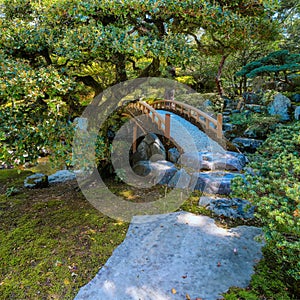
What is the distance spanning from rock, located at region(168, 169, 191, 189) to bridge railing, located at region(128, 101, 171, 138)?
7.14 feet

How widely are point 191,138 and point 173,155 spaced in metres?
1.48

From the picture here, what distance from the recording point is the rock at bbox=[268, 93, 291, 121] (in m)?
7.59

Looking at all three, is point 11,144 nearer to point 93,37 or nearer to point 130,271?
point 93,37

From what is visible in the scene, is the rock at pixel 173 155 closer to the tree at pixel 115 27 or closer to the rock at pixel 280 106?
the tree at pixel 115 27

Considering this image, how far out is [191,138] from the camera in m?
7.32

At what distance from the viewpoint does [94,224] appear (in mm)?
3312

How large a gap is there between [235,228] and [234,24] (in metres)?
3.19

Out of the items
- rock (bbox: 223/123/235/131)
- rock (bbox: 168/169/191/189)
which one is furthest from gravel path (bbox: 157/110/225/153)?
rock (bbox: 168/169/191/189)

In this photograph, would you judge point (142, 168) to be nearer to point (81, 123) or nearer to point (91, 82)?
point (81, 123)

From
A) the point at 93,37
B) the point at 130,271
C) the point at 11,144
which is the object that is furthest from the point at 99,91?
the point at 130,271

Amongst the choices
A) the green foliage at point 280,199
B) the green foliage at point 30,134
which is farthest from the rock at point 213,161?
the green foliage at point 30,134

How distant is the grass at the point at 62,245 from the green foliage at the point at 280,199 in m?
0.33

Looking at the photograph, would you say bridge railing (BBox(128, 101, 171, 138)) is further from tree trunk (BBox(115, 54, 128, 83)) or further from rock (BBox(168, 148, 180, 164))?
tree trunk (BBox(115, 54, 128, 83))

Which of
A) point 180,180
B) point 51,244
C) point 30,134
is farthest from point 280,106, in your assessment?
point 51,244
